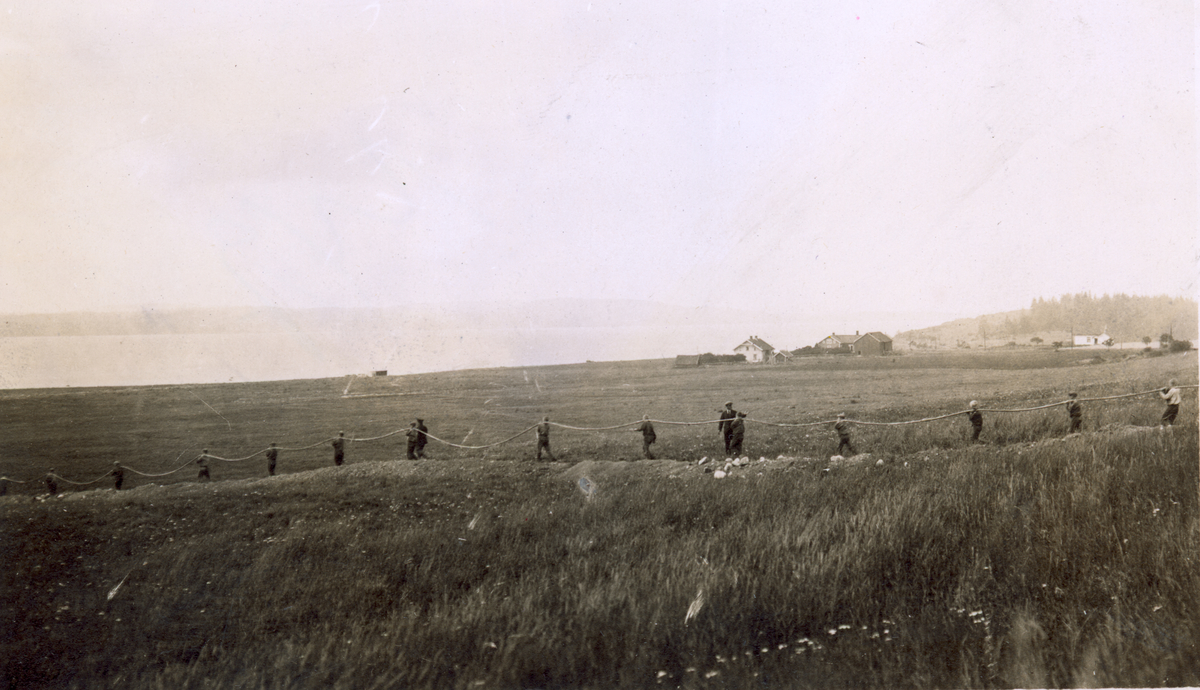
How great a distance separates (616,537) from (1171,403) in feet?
17.9

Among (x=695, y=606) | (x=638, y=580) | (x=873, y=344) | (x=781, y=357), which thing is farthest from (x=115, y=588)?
(x=873, y=344)

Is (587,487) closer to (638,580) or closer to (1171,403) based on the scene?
(638,580)

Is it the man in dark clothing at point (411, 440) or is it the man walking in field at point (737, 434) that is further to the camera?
the man walking in field at point (737, 434)

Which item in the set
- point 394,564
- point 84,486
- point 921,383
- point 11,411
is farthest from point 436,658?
point 921,383

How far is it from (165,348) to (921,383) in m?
7.25

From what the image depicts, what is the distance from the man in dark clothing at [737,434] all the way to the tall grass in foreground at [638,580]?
607 millimetres

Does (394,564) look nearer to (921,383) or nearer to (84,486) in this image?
(84,486)

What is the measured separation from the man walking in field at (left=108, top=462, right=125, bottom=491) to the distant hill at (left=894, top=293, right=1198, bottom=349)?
733cm

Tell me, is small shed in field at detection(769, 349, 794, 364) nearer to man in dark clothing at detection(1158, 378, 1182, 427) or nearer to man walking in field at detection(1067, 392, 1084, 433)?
man walking in field at detection(1067, 392, 1084, 433)

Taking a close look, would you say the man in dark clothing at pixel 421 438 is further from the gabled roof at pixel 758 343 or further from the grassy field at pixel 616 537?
the gabled roof at pixel 758 343

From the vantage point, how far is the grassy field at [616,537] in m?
3.24

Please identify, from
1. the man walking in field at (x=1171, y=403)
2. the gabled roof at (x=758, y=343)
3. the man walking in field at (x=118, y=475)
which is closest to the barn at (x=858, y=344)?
the gabled roof at (x=758, y=343)

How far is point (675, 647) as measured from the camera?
10.7ft

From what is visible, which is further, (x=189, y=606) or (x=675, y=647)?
(x=189, y=606)
